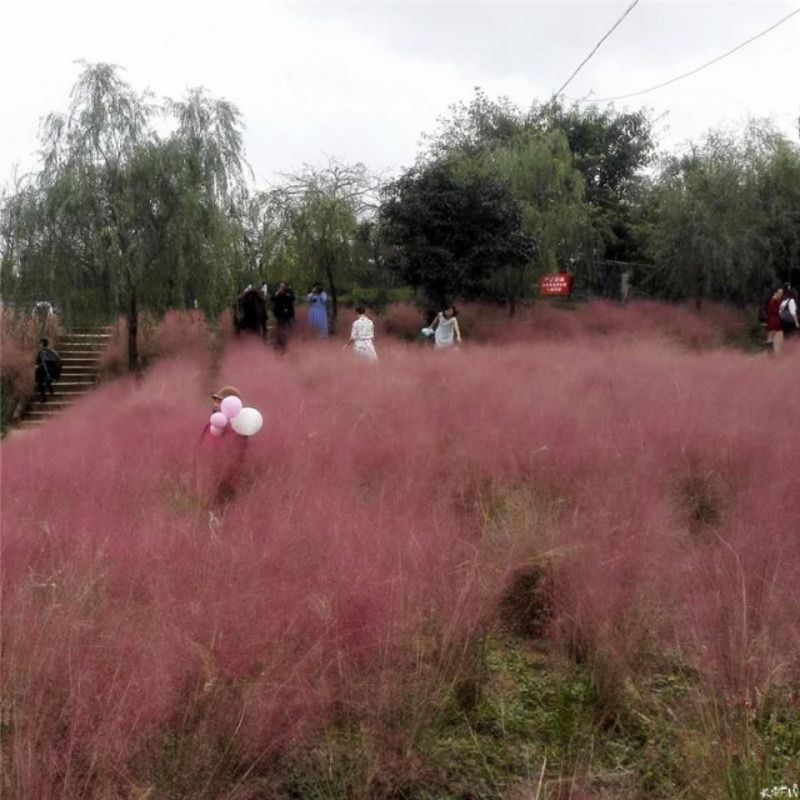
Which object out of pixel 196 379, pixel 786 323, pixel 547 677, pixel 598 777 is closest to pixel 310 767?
pixel 598 777

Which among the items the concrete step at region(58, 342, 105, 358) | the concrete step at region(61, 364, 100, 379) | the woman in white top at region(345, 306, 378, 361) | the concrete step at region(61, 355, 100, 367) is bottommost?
the concrete step at region(61, 364, 100, 379)

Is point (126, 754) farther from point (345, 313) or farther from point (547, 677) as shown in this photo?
point (345, 313)

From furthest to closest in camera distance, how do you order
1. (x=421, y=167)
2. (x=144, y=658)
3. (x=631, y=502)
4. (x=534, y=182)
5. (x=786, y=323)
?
(x=534, y=182), (x=421, y=167), (x=786, y=323), (x=631, y=502), (x=144, y=658)

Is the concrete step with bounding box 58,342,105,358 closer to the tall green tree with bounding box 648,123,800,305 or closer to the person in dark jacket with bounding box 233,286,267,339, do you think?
the person in dark jacket with bounding box 233,286,267,339

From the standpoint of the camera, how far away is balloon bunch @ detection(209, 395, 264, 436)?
637 centimetres

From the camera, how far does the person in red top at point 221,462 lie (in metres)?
5.78

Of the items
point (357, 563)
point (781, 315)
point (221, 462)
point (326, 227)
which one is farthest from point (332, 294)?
point (357, 563)

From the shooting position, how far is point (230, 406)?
637cm

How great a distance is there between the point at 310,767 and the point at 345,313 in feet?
65.1

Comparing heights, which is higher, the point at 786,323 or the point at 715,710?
the point at 786,323

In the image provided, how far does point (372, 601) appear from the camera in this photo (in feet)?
11.7

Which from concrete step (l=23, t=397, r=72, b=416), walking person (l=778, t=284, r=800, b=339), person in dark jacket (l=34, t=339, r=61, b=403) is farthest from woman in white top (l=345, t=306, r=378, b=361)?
walking person (l=778, t=284, r=800, b=339)

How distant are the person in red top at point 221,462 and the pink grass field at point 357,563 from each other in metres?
0.06

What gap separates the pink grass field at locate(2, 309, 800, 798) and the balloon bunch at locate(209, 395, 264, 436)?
0.63 feet
